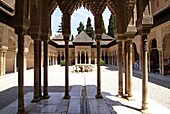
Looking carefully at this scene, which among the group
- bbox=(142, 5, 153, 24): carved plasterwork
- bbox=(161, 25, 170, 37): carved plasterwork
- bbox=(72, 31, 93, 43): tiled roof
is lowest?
bbox=(142, 5, 153, 24): carved plasterwork

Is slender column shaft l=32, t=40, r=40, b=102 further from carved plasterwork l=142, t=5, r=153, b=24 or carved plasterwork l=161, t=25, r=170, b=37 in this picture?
carved plasterwork l=161, t=25, r=170, b=37

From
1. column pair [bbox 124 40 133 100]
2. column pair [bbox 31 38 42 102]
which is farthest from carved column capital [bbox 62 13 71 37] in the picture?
column pair [bbox 124 40 133 100]

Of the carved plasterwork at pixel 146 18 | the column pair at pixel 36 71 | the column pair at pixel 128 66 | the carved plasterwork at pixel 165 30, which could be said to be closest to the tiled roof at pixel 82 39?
the carved plasterwork at pixel 165 30

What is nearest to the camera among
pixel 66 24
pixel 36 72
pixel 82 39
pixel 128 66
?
pixel 36 72

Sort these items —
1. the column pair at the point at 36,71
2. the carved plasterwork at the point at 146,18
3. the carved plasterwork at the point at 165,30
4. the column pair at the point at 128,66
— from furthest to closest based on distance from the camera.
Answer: the carved plasterwork at the point at 165,30
the column pair at the point at 128,66
the column pair at the point at 36,71
the carved plasterwork at the point at 146,18

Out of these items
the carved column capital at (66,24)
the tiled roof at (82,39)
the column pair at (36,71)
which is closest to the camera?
the column pair at (36,71)

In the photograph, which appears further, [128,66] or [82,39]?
[82,39]

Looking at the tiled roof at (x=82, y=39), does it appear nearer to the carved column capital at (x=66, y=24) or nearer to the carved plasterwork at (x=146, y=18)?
the carved column capital at (x=66, y=24)

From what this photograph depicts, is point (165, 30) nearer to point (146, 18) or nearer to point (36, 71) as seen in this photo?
point (146, 18)

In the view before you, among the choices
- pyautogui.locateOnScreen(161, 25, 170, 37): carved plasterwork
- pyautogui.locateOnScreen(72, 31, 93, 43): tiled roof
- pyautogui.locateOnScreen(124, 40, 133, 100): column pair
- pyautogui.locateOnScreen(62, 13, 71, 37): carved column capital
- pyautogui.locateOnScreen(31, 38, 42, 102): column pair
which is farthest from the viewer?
pyautogui.locateOnScreen(72, 31, 93, 43): tiled roof

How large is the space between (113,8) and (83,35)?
109 feet

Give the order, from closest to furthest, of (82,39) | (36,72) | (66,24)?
(36,72) < (66,24) < (82,39)

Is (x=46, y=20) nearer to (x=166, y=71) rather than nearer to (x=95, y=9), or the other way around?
(x=95, y=9)

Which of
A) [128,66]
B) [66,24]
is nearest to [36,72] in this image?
[66,24]
